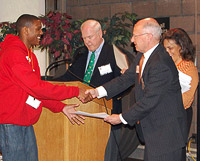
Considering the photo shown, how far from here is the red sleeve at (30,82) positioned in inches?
88.2

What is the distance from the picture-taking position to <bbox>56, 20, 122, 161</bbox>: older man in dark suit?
2932 millimetres

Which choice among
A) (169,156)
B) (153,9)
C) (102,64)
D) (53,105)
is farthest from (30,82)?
(153,9)

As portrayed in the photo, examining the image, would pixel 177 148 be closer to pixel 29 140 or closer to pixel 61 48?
pixel 29 140

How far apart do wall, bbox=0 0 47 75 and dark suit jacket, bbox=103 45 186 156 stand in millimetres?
3107

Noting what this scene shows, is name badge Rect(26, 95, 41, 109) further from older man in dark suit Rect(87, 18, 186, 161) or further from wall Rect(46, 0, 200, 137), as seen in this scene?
wall Rect(46, 0, 200, 137)

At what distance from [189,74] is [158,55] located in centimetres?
87

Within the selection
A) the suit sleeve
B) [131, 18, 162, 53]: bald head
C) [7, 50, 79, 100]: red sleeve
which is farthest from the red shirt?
[131, 18, 162, 53]: bald head

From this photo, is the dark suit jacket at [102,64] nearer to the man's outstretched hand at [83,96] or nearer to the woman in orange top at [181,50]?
the man's outstretched hand at [83,96]

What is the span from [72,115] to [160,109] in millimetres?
669

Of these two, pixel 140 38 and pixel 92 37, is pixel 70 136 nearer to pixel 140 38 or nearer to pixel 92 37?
pixel 140 38

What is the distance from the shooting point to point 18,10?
5.00 m

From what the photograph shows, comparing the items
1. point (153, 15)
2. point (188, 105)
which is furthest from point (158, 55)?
point (153, 15)

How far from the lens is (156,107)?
86.3 inches

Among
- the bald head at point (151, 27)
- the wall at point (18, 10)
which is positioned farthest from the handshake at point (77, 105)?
the wall at point (18, 10)
